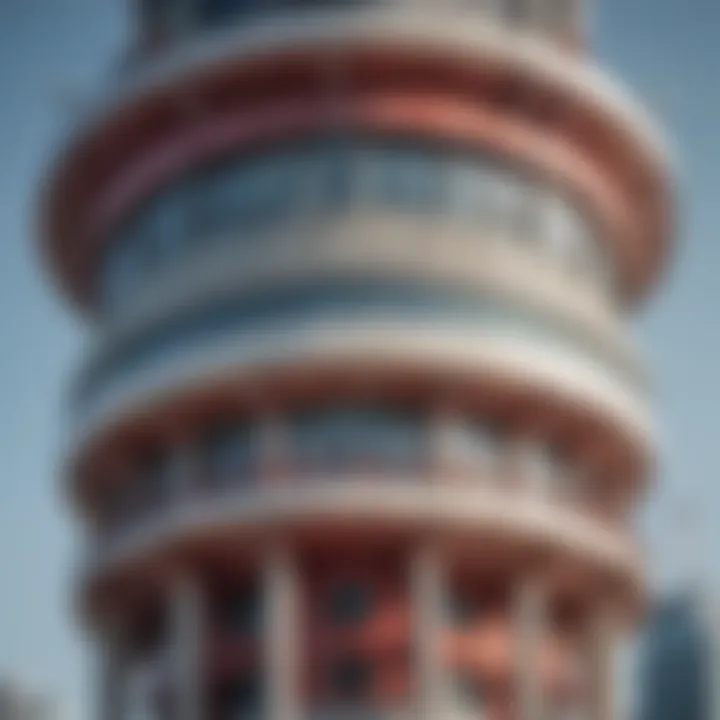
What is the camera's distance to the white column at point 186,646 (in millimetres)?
34938

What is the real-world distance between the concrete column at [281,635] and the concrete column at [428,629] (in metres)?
2.96

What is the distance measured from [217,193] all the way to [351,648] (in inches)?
485

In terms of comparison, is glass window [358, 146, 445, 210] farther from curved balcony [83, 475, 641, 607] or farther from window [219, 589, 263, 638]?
window [219, 589, 263, 638]

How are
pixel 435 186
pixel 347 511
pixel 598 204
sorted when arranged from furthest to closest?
pixel 598 204 < pixel 435 186 < pixel 347 511

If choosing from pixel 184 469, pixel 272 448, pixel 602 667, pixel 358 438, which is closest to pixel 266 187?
pixel 272 448

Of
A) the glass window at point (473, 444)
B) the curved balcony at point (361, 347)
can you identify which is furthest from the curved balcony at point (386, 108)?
the glass window at point (473, 444)

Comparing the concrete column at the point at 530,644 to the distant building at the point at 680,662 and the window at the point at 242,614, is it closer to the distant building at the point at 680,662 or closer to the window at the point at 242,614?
the window at the point at 242,614

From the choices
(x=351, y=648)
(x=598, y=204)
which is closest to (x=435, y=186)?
(x=598, y=204)

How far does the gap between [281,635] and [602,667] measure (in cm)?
915

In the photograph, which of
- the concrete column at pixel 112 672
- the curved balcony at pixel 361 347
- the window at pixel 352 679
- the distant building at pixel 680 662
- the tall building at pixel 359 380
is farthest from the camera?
the distant building at pixel 680 662

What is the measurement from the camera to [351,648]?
34781mm

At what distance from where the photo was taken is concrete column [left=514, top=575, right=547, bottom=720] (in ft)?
115

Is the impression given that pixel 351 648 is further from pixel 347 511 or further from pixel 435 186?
pixel 435 186

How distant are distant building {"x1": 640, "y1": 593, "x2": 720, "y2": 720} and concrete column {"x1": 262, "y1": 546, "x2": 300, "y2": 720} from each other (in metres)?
32.2
